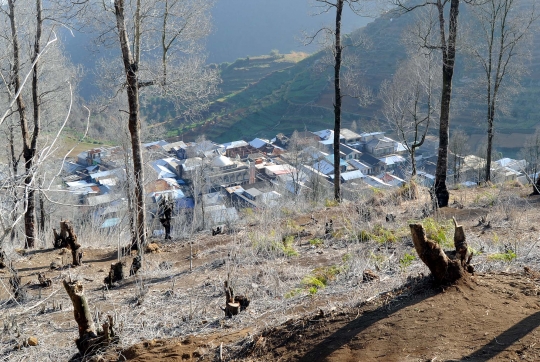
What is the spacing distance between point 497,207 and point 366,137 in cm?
3265

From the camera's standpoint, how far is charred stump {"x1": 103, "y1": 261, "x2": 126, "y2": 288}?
741 centimetres

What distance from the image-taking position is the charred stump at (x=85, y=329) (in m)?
4.60

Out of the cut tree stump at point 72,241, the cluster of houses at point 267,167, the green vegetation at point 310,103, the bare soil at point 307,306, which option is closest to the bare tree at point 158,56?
the cut tree stump at point 72,241

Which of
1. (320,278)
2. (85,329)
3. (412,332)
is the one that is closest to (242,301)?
(320,278)

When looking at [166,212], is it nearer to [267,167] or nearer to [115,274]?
[115,274]

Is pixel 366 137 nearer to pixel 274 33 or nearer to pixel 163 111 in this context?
pixel 163 111

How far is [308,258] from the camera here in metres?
7.87

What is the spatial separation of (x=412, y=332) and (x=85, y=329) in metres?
2.94

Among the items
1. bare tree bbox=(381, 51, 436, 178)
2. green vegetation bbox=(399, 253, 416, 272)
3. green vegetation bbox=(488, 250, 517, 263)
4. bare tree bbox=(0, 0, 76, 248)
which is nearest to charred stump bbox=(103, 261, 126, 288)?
bare tree bbox=(0, 0, 76, 248)

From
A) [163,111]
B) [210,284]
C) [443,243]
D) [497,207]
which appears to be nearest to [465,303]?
[443,243]

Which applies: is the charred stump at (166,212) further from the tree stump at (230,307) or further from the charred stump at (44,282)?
the tree stump at (230,307)

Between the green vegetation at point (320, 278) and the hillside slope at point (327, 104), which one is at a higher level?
the hillside slope at point (327, 104)

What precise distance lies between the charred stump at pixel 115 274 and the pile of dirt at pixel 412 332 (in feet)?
10.0

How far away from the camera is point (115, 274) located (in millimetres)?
7504
